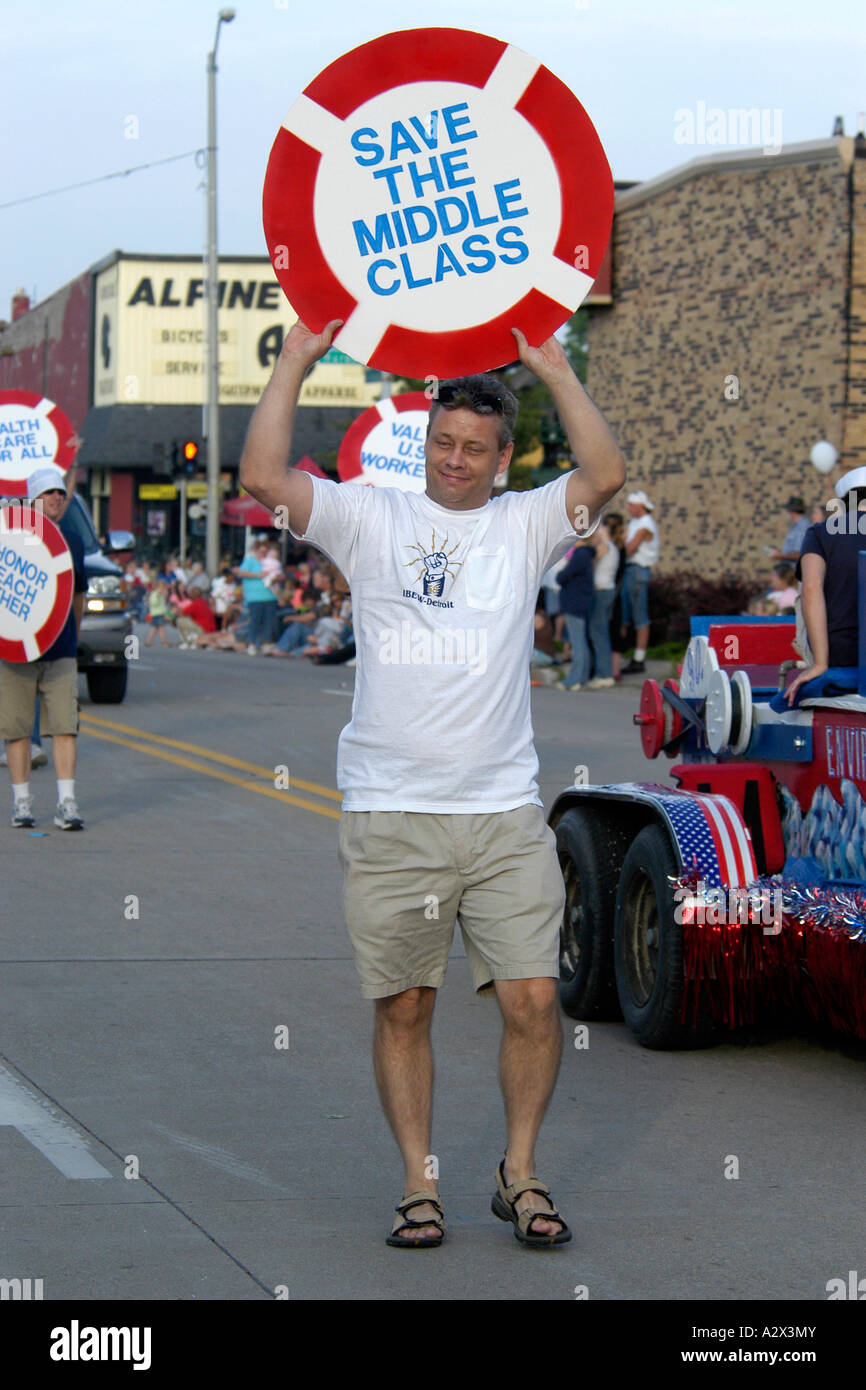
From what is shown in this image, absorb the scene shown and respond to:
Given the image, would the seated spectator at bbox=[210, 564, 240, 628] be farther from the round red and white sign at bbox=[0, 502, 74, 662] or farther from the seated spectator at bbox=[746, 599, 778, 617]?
the round red and white sign at bbox=[0, 502, 74, 662]

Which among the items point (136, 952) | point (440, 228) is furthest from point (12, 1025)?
point (440, 228)

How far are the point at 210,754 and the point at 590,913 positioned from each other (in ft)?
28.6

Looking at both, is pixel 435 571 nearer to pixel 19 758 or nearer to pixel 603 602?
pixel 19 758

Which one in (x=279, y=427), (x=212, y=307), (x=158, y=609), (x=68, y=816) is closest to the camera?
(x=279, y=427)

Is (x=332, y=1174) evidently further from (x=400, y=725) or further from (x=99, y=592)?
(x=99, y=592)

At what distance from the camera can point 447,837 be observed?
4.70m

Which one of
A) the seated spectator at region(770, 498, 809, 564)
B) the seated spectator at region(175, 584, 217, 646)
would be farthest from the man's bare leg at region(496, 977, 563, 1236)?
the seated spectator at region(175, 584, 217, 646)

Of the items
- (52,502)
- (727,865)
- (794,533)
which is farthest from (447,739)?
(794,533)

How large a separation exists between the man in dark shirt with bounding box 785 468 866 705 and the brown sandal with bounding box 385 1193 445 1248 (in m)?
2.52

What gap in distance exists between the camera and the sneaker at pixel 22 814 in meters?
11.4

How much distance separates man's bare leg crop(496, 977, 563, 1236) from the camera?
185 inches

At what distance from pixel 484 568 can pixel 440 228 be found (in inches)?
31.4

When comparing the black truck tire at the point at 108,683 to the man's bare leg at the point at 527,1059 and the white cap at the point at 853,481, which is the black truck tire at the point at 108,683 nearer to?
the white cap at the point at 853,481

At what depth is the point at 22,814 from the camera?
37.3ft
